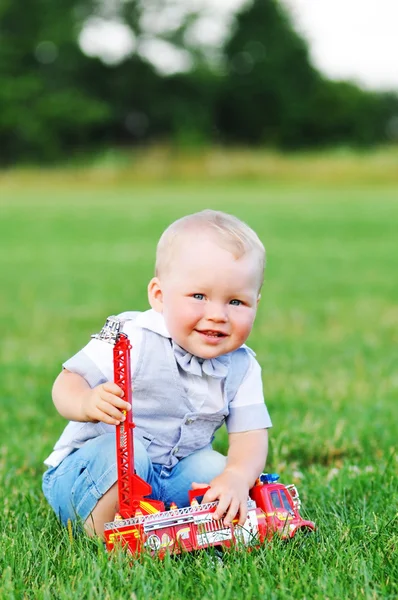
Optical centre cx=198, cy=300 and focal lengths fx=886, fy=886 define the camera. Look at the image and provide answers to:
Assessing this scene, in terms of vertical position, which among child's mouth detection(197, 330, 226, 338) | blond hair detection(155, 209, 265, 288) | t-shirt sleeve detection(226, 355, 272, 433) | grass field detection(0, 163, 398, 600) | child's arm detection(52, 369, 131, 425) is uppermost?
blond hair detection(155, 209, 265, 288)

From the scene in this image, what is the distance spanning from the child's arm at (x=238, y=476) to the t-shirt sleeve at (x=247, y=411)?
0.08 feet

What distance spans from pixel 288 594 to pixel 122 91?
195 feet

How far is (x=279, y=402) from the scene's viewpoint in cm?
511

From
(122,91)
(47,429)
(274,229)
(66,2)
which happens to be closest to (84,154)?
(122,91)

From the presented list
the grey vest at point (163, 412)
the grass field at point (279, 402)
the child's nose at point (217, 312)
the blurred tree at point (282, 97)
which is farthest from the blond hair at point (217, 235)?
the blurred tree at point (282, 97)

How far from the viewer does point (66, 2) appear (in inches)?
2280

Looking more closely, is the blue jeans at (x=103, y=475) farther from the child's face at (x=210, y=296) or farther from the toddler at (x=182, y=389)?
the child's face at (x=210, y=296)

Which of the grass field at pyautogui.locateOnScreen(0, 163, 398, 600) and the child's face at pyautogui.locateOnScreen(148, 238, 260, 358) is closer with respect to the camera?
the grass field at pyautogui.locateOnScreen(0, 163, 398, 600)

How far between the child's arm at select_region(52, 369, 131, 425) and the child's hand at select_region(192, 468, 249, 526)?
0.40 meters

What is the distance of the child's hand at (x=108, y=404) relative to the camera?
2588 mm

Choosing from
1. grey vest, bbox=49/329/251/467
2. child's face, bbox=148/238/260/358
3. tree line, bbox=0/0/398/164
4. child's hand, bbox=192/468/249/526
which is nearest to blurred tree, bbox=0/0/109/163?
tree line, bbox=0/0/398/164

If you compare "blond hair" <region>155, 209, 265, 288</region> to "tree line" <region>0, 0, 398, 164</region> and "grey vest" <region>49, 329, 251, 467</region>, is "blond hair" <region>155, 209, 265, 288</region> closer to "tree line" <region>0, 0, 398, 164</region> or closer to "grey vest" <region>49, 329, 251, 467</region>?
"grey vest" <region>49, 329, 251, 467</region>

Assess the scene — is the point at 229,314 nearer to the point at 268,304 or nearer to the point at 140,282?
the point at 268,304

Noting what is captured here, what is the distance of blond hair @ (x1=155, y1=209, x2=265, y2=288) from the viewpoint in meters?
2.82
